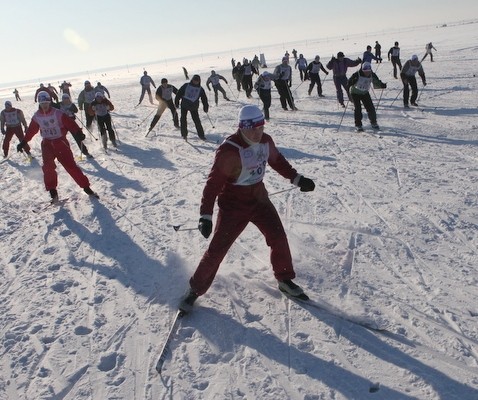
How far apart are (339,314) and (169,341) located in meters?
1.52

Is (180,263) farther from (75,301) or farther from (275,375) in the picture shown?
(275,375)

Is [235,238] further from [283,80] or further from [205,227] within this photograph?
[283,80]

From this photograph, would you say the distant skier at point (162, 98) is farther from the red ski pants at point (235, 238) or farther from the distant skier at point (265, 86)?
the red ski pants at point (235, 238)

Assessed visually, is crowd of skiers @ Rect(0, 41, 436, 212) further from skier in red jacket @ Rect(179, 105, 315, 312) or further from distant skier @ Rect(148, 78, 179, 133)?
skier in red jacket @ Rect(179, 105, 315, 312)

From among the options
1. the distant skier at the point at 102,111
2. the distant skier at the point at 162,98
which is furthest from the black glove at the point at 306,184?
the distant skier at the point at 162,98

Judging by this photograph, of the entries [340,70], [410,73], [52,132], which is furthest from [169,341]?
[340,70]

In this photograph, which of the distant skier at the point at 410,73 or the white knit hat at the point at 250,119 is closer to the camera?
the white knit hat at the point at 250,119

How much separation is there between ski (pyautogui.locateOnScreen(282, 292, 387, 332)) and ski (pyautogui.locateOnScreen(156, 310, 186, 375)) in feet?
3.41

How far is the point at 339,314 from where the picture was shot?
380cm

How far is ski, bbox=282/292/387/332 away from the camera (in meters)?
3.60

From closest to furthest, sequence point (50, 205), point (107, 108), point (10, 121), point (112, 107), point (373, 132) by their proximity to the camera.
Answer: point (50, 205) < point (373, 132) < point (112, 107) < point (107, 108) < point (10, 121)

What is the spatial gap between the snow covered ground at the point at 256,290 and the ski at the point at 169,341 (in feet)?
0.19

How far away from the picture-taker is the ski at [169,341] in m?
Answer: 3.33

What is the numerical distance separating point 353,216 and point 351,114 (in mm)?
8206
